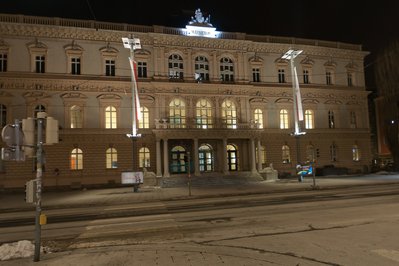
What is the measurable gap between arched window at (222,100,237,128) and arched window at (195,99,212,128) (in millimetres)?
1572

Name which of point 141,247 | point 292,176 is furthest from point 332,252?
point 292,176

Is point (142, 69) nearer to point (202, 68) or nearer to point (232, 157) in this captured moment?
point (202, 68)

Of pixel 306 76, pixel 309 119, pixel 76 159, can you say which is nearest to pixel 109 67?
pixel 76 159

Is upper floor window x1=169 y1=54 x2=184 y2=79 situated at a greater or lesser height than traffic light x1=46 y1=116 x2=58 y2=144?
greater

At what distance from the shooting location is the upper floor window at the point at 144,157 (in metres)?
36.8

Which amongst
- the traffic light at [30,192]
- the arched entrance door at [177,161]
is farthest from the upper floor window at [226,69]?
the traffic light at [30,192]

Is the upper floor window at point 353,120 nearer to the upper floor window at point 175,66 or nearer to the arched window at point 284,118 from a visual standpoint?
the arched window at point 284,118

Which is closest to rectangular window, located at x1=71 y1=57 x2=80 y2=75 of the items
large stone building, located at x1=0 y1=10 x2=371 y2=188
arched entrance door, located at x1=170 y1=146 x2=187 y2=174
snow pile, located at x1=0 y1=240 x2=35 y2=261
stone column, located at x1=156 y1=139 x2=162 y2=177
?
large stone building, located at x1=0 y1=10 x2=371 y2=188

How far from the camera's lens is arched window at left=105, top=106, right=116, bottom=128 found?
120 ft

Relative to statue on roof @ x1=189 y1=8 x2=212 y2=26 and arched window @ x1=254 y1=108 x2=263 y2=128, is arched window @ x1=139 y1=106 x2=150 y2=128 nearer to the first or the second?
statue on roof @ x1=189 y1=8 x2=212 y2=26

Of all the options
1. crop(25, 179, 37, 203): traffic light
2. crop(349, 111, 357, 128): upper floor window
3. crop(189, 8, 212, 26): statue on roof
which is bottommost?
crop(25, 179, 37, 203): traffic light

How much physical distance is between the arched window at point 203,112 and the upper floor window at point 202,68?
2725mm

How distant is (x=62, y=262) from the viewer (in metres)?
7.64

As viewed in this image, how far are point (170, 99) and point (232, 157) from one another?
31.9 ft
